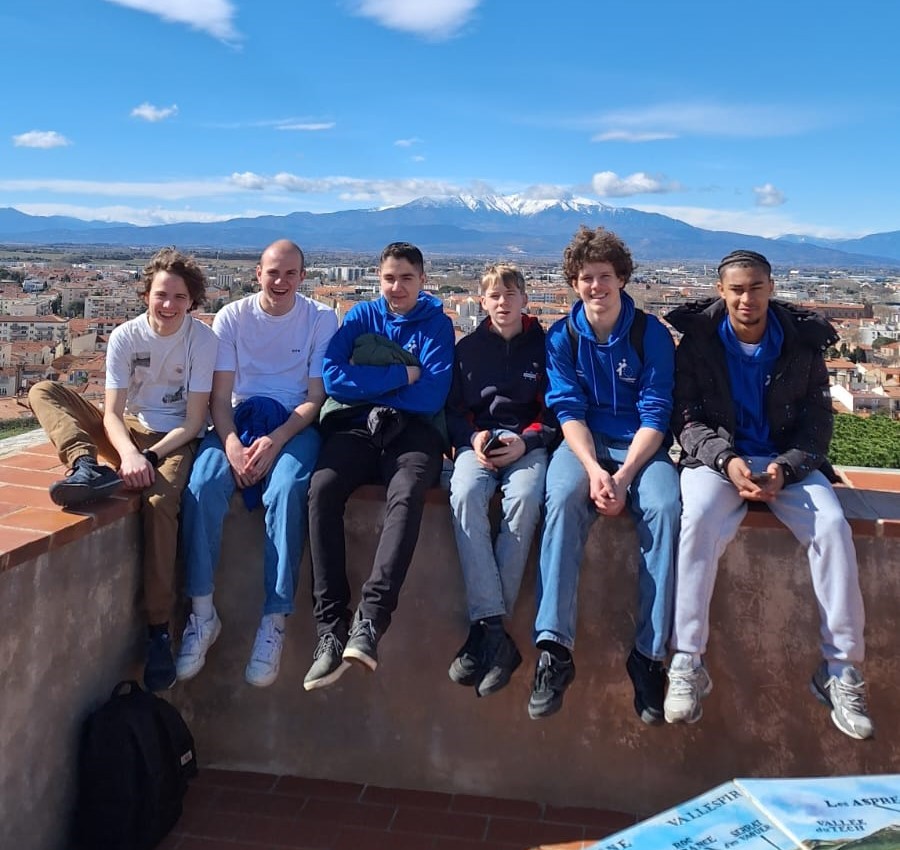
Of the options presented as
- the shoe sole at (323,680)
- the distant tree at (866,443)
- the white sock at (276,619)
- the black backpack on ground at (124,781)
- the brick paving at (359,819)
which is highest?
the white sock at (276,619)

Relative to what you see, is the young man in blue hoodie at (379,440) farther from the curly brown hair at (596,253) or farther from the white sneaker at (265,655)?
the curly brown hair at (596,253)

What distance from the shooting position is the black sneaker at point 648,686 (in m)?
2.37

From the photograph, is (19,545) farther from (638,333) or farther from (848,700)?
(848,700)

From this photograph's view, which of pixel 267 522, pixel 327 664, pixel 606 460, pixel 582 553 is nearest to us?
pixel 327 664

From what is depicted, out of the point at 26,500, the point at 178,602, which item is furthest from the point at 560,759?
the point at 26,500

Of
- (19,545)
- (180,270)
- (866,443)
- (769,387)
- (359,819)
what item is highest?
(180,270)

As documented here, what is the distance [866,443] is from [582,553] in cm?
2249

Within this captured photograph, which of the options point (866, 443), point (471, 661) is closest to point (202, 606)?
point (471, 661)

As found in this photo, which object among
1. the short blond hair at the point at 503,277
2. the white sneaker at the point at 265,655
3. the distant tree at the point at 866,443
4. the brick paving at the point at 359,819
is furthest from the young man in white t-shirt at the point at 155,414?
the distant tree at the point at 866,443

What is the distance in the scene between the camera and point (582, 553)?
8.21 ft

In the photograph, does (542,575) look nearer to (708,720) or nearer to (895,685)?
(708,720)

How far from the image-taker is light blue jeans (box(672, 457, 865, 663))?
2305 mm

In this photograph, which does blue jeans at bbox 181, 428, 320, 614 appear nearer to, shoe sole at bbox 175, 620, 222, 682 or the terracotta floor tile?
shoe sole at bbox 175, 620, 222, 682

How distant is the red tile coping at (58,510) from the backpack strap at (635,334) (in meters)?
0.66
